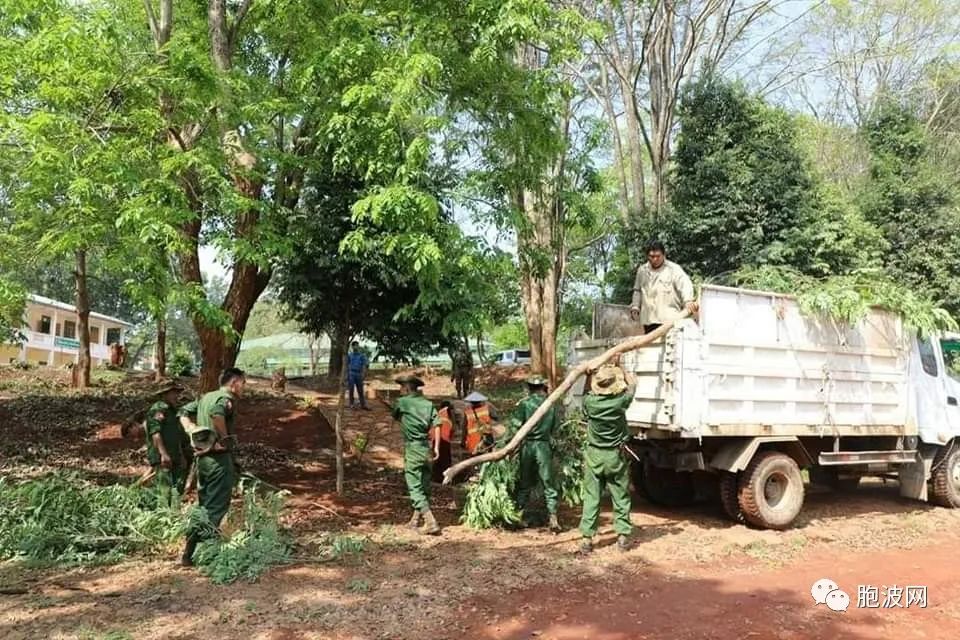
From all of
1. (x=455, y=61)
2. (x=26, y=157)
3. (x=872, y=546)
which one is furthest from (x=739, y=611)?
(x=26, y=157)

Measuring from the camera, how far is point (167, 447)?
7.47 meters

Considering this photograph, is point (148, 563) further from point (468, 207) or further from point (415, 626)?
point (468, 207)

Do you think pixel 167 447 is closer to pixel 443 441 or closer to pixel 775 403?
pixel 443 441

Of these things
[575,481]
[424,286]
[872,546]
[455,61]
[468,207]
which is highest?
[455,61]

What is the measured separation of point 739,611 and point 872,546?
2.92m

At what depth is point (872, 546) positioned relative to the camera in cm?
694

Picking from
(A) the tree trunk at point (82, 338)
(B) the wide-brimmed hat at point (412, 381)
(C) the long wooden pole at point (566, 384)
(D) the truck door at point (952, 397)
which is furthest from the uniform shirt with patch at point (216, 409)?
(A) the tree trunk at point (82, 338)

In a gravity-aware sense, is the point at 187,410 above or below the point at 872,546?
above

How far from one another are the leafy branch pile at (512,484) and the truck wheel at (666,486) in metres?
1.02

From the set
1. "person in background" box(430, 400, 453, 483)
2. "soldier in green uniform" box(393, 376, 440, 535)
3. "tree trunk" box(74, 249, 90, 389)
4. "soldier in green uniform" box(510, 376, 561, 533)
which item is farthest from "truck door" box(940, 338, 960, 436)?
"tree trunk" box(74, 249, 90, 389)

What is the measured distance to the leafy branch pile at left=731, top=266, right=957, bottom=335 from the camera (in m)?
7.27

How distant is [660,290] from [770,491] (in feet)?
8.06

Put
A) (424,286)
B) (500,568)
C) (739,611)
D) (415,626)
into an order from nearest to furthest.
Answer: (415,626) < (739,611) < (500,568) < (424,286)

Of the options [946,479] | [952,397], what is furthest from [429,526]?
[952,397]
